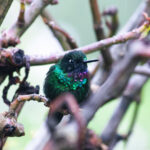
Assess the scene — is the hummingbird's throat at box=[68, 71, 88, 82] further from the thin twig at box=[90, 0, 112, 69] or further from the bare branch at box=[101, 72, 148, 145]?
the bare branch at box=[101, 72, 148, 145]

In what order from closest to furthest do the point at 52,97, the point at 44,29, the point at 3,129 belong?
the point at 3,129
the point at 52,97
the point at 44,29

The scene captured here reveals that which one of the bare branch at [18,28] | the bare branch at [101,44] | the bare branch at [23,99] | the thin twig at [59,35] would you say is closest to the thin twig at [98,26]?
the thin twig at [59,35]

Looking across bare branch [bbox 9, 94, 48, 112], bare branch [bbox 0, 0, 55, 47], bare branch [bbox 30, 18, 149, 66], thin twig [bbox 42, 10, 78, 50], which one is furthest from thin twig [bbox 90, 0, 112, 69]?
bare branch [bbox 9, 94, 48, 112]

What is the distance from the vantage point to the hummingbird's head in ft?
6.19

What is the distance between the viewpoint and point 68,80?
2.09 m

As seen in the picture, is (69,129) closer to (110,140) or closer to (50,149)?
(50,149)

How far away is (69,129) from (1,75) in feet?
3.67

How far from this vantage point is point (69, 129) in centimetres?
61

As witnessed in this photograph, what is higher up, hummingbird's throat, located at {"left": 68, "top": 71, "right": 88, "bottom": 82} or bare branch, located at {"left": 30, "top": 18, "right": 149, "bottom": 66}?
bare branch, located at {"left": 30, "top": 18, "right": 149, "bottom": 66}

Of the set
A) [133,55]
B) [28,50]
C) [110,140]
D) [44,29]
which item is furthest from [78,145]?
[44,29]

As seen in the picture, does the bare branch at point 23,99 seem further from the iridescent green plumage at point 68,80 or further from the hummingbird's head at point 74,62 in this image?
the iridescent green plumage at point 68,80

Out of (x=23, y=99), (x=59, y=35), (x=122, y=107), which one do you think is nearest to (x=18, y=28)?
(x=59, y=35)

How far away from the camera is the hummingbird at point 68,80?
6.59ft

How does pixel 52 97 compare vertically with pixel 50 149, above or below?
below
